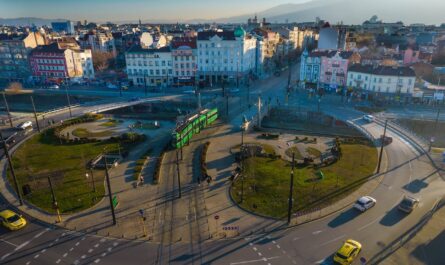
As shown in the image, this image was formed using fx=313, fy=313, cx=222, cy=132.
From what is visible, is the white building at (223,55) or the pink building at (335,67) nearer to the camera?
the pink building at (335,67)

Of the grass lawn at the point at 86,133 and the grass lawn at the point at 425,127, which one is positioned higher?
the grass lawn at the point at 86,133

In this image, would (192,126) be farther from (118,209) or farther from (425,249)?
(425,249)

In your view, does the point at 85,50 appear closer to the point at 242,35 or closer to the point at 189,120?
the point at 242,35

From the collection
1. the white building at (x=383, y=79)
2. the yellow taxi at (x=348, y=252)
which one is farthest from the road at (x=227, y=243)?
the white building at (x=383, y=79)

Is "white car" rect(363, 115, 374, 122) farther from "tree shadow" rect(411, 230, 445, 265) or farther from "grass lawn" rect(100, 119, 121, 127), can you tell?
"grass lawn" rect(100, 119, 121, 127)

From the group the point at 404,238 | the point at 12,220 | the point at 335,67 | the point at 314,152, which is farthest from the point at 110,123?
the point at 335,67

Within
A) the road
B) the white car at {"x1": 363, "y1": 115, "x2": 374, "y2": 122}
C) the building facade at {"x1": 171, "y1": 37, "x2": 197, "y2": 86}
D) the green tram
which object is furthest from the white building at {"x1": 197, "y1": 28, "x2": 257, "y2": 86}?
the road

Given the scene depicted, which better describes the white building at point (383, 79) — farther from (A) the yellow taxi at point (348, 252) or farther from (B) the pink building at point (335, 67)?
(A) the yellow taxi at point (348, 252)
